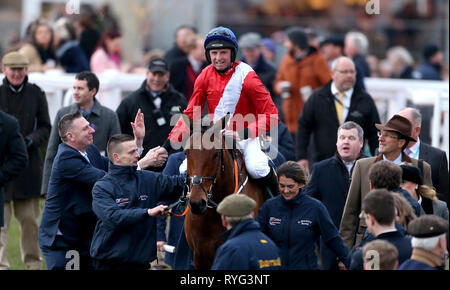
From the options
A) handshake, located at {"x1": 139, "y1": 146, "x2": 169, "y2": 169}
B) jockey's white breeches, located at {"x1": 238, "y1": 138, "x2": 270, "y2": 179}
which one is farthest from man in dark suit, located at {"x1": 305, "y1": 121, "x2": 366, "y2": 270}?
handshake, located at {"x1": 139, "y1": 146, "x2": 169, "y2": 169}

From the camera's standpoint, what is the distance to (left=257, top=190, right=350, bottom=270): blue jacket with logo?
23.5ft

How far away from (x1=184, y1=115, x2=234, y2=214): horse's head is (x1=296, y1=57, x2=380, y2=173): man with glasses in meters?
3.44

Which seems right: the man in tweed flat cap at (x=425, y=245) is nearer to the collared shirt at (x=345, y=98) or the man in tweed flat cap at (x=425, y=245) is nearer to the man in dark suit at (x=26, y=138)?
the collared shirt at (x=345, y=98)

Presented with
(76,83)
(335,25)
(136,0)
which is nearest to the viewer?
(76,83)

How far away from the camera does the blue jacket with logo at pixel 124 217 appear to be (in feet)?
23.9

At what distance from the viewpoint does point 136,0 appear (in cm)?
2294

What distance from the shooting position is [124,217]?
723 centimetres

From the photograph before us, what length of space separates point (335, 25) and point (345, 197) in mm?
16565

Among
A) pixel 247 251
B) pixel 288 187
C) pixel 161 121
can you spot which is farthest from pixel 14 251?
pixel 247 251

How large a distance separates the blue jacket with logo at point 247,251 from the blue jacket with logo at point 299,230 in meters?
0.77

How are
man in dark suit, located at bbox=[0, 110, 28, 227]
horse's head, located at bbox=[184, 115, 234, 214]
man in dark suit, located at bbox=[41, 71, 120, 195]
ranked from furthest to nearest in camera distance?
man in dark suit, located at bbox=[41, 71, 120, 195] < man in dark suit, located at bbox=[0, 110, 28, 227] < horse's head, located at bbox=[184, 115, 234, 214]

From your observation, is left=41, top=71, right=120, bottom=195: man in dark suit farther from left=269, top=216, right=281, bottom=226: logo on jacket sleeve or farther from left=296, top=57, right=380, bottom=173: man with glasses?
left=269, top=216, right=281, bottom=226: logo on jacket sleeve

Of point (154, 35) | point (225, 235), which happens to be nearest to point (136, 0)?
point (154, 35)

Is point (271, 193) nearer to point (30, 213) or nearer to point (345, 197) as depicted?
point (345, 197)
